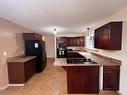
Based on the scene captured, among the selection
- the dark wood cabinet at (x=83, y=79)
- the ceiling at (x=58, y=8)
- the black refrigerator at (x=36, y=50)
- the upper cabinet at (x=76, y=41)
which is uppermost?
the ceiling at (x=58, y=8)

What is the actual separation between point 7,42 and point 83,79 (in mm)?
2871

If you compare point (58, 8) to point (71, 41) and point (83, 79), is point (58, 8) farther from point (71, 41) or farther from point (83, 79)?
point (71, 41)

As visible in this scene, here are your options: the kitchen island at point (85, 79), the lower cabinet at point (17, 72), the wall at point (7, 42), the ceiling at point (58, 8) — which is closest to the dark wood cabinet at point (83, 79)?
the kitchen island at point (85, 79)

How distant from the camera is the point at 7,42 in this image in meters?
3.90

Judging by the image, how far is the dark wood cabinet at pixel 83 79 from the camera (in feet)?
10.2

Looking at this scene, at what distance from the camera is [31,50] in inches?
213

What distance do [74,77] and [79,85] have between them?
0.90 feet

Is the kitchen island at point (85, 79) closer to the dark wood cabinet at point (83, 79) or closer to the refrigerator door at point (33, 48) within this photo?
the dark wood cabinet at point (83, 79)

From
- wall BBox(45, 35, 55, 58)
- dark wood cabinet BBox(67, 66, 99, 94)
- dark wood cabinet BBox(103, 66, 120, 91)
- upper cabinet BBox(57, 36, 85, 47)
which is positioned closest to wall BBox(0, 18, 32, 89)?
dark wood cabinet BBox(67, 66, 99, 94)

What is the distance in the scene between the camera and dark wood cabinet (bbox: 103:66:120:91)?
3023mm

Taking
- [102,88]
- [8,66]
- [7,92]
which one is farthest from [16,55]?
[102,88]

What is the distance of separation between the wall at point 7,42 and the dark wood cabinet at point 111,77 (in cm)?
319

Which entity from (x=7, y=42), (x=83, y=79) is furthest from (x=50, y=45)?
(x=83, y=79)

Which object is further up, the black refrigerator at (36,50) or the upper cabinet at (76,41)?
the upper cabinet at (76,41)
